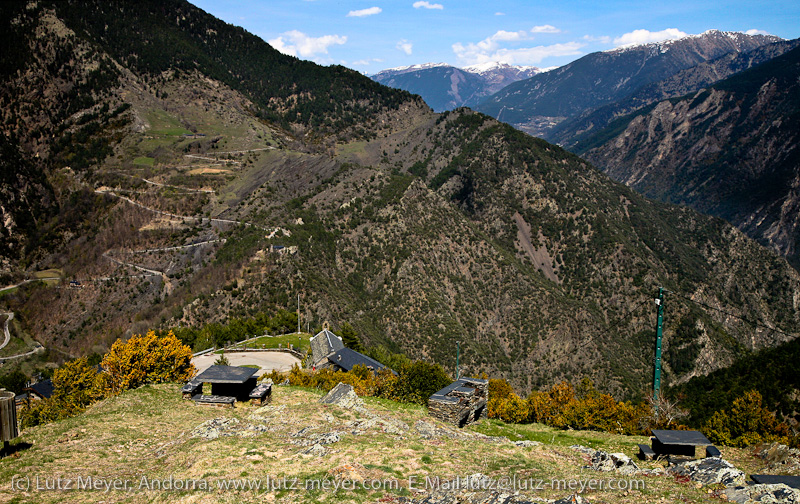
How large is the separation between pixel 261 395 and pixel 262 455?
325 inches

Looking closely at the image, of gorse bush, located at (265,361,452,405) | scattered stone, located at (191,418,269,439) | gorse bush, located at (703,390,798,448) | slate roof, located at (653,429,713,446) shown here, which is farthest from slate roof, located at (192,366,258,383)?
gorse bush, located at (703,390,798,448)

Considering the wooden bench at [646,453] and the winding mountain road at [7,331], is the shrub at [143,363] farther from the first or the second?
the winding mountain road at [7,331]

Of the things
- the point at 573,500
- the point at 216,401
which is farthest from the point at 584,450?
the point at 216,401

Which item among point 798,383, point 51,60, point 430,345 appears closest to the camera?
point 798,383

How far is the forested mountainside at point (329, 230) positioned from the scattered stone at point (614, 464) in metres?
44.0

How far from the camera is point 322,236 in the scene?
88.8 meters

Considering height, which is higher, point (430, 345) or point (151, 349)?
point (151, 349)

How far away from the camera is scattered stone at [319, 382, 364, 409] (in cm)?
2695

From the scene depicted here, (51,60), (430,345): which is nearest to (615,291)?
(430,345)

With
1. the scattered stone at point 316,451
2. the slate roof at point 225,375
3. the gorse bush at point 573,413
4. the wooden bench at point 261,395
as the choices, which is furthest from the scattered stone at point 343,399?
the gorse bush at point 573,413

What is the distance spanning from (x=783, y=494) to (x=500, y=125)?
156 meters

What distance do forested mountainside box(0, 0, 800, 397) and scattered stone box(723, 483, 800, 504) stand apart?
162 ft

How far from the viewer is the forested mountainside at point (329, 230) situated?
77.2 metres

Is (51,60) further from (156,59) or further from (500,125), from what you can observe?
(500,125)
